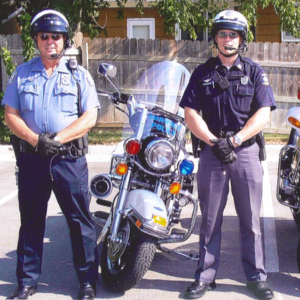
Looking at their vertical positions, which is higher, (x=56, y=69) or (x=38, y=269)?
(x=56, y=69)

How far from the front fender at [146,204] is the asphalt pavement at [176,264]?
25.0 inches

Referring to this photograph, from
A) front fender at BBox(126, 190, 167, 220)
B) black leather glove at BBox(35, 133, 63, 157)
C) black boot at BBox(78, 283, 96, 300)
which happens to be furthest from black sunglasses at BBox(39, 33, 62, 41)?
black boot at BBox(78, 283, 96, 300)

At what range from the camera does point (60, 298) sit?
389 centimetres

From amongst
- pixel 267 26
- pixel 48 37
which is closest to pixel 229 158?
pixel 48 37

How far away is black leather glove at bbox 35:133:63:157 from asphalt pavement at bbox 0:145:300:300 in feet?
3.50

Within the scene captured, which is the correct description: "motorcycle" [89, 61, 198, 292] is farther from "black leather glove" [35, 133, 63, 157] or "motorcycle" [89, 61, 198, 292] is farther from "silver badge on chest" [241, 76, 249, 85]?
"silver badge on chest" [241, 76, 249, 85]

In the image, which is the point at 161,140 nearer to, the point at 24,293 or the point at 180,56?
the point at 24,293

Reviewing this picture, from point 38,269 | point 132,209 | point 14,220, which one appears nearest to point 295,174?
point 132,209

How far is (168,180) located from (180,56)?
7.18 m

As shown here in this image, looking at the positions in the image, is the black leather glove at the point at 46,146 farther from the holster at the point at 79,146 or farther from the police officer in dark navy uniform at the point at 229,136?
the police officer in dark navy uniform at the point at 229,136

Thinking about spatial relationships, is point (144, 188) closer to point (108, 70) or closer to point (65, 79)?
point (108, 70)

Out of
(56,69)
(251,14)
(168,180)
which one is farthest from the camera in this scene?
(251,14)

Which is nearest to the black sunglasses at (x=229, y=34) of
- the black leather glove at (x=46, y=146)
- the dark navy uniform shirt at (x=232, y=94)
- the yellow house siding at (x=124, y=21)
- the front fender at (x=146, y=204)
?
the dark navy uniform shirt at (x=232, y=94)

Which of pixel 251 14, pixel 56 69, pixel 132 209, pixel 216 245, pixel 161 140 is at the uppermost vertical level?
pixel 251 14
